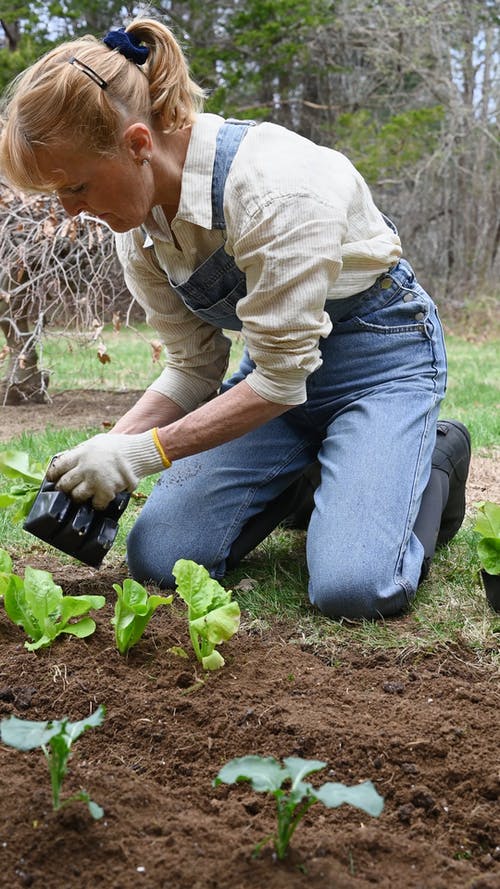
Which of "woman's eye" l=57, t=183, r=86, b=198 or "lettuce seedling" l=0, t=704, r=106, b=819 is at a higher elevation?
"woman's eye" l=57, t=183, r=86, b=198

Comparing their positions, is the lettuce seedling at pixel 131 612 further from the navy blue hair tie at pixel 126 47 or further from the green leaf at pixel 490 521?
the navy blue hair tie at pixel 126 47

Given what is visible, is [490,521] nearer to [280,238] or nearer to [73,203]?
[280,238]

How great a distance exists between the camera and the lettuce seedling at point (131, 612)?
5.63 feet

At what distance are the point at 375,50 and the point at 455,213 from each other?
1.91 metres

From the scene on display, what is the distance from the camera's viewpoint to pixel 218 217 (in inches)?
76.6

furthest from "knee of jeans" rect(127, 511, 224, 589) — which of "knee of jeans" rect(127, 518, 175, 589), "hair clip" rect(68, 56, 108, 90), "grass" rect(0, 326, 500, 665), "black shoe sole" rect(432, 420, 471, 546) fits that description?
"hair clip" rect(68, 56, 108, 90)

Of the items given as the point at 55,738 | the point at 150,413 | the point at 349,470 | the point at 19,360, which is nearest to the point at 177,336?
the point at 150,413

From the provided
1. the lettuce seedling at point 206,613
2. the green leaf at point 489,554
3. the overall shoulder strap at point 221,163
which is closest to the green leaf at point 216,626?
the lettuce seedling at point 206,613

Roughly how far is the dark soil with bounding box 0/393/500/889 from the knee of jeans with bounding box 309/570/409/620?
0.13 meters

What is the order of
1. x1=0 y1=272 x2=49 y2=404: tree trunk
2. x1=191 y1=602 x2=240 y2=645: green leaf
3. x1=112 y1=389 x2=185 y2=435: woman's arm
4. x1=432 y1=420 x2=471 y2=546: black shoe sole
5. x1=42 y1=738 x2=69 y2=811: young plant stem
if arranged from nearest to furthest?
1. x1=42 y1=738 x2=69 y2=811: young plant stem
2. x1=191 y1=602 x2=240 y2=645: green leaf
3. x1=112 y1=389 x2=185 y2=435: woman's arm
4. x1=432 y1=420 x2=471 y2=546: black shoe sole
5. x1=0 y1=272 x2=49 y2=404: tree trunk

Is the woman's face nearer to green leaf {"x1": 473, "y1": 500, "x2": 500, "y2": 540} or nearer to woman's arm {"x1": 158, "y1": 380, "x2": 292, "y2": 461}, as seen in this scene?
woman's arm {"x1": 158, "y1": 380, "x2": 292, "y2": 461}

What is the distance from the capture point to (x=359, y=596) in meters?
1.98

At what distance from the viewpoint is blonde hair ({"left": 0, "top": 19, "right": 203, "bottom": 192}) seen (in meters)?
1.74

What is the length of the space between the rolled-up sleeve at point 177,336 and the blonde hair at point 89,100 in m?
0.46
